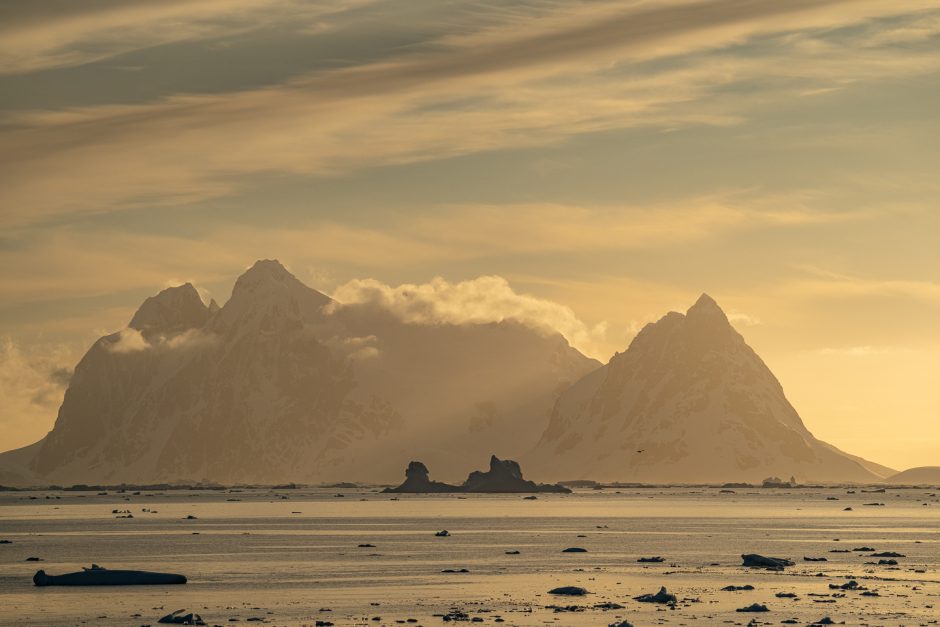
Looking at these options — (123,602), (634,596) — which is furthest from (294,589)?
(634,596)

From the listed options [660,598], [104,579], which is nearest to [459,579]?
[660,598]

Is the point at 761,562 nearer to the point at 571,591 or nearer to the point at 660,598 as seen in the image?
the point at 571,591

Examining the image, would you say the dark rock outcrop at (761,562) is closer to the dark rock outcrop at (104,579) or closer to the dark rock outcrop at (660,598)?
the dark rock outcrop at (660,598)

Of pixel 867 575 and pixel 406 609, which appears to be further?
pixel 867 575

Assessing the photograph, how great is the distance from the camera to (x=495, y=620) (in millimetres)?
84625

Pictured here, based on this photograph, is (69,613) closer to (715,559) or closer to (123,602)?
(123,602)

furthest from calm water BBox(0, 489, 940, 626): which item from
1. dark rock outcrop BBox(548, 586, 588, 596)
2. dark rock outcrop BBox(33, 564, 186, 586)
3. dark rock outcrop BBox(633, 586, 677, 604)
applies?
dark rock outcrop BBox(33, 564, 186, 586)

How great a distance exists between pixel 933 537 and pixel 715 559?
183 feet

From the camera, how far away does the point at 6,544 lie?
551 feet

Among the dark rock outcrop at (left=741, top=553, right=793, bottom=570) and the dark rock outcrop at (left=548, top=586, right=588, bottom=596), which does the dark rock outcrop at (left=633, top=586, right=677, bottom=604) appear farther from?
the dark rock outcrop at (left=741, top=553, right=793, bottom=570)

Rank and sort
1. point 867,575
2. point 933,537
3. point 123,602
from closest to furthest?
point 123,602, point 867,575, point 933,537

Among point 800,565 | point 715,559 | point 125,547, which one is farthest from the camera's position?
point 125,547

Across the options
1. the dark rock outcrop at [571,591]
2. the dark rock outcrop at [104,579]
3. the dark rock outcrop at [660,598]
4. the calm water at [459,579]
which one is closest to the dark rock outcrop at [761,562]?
the calm water at [459,579]

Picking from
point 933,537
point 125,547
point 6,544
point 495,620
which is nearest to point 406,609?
point 495,620
